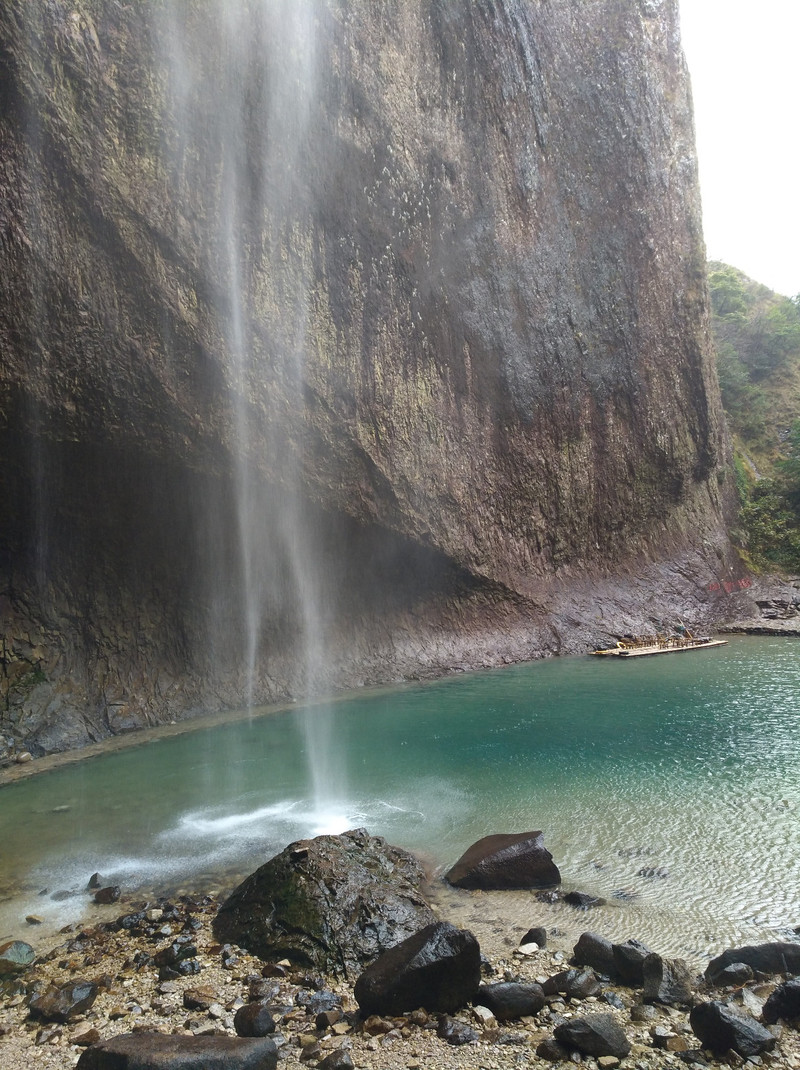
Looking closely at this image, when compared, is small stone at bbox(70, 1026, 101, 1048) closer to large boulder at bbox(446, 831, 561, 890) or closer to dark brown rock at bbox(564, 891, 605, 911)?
large boulder at bbox(446, 831, 561, 890)

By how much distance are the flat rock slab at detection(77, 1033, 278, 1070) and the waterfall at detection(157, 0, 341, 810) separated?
1048 centimetres

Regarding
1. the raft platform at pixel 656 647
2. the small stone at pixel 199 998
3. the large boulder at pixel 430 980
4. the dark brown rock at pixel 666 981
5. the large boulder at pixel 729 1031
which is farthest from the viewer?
the raft platform at pixel 656 647

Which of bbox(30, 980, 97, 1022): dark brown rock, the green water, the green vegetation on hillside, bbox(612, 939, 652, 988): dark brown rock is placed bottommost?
the green water

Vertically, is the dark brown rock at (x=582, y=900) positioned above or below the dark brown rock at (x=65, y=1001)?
Result: below

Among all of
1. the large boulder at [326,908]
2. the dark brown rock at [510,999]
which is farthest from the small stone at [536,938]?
the dark brown rock at [510,999]

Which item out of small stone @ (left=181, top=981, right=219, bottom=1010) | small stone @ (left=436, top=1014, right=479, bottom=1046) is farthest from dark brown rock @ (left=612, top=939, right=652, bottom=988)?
small stone @ (left=181, top=981, right=219, bottom=1010)

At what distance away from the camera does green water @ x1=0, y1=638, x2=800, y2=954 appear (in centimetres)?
621

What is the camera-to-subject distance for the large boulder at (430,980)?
427cm

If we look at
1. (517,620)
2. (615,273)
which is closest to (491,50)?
(615,273)

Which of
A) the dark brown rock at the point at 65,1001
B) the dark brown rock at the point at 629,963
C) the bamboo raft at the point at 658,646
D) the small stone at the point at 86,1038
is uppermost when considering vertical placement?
the small stone at the point at 86,1038

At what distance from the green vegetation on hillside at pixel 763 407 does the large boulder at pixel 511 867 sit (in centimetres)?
2727

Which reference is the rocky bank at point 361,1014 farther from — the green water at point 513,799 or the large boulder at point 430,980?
the green water at point 513,799

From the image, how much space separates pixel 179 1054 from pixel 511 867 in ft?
11.9

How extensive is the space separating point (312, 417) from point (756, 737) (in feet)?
40.0
